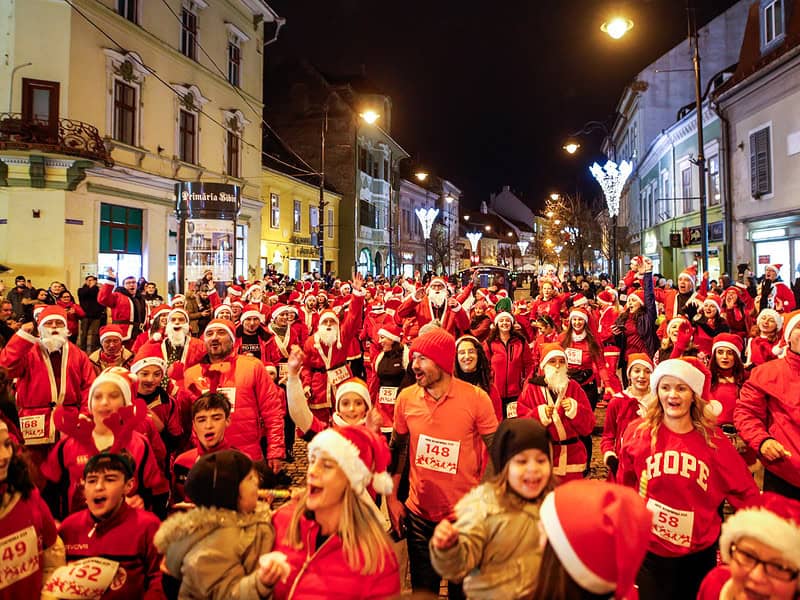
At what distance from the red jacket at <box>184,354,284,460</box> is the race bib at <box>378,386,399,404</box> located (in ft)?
5.43

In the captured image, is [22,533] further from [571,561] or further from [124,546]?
[571,561]

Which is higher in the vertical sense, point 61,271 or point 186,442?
point 61,271

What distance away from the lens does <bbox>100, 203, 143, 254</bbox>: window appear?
808 inches

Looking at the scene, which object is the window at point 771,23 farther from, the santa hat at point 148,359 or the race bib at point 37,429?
the race bib at point 37,429

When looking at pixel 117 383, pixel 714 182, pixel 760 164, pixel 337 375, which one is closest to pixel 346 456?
pixel 117 383

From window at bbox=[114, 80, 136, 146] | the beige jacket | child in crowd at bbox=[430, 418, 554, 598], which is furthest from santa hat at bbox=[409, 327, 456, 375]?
window at bbox=[114, 80, 136, 146]

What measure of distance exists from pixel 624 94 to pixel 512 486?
4237 cm

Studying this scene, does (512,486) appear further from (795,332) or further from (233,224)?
(233,224)

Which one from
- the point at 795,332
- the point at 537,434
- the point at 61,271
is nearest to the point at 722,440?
the point at 795,332

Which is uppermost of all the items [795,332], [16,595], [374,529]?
[795,332]

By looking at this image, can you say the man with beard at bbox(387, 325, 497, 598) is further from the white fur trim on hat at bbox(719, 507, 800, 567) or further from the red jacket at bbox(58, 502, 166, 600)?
the white fur trim on hat at bbox(719, 507, 800, 567)

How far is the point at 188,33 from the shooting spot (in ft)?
81.4

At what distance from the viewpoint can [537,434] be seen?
267 centimetres

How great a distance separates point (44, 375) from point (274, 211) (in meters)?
29.2
